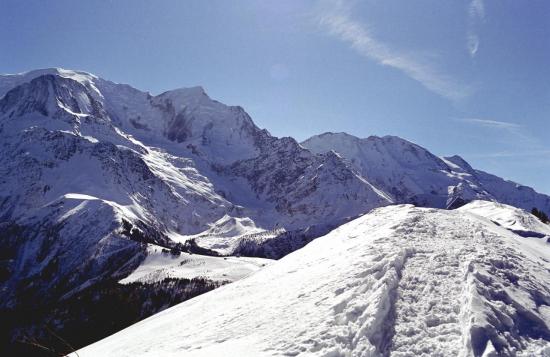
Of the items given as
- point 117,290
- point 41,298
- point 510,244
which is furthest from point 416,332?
point 41,298

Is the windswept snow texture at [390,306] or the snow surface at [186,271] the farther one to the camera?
the snow surface at [186,271]

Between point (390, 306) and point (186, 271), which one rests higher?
point (390, 306)

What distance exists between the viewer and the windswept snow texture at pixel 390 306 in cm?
1454

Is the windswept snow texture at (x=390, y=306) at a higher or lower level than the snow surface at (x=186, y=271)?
higher

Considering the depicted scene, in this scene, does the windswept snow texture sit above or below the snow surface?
above

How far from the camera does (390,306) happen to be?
53.8ft

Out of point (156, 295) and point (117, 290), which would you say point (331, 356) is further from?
point (117, 290)

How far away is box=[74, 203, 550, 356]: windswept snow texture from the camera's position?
1454 centimetres

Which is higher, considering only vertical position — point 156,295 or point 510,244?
point 510,244

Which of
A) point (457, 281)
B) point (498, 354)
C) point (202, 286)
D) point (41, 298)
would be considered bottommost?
point (41, 298)

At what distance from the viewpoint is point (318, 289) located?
804 inches

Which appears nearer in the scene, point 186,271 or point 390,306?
point 390,306

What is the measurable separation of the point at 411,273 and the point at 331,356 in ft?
21.1

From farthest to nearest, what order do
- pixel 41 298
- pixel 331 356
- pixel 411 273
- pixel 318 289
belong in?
pixel 41 298
pixel 318 289
pixel 411 273
pixel 331 356
